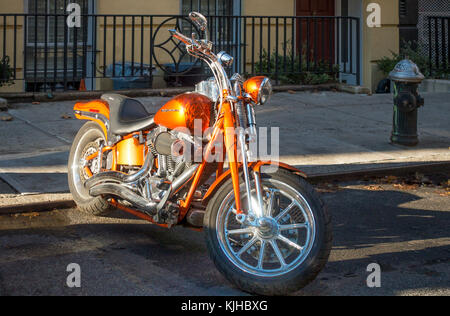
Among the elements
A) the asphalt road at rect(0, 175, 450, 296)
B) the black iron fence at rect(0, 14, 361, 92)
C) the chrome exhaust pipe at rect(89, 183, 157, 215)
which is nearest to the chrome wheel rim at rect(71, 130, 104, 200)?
the asphalt road at rect(0, 175, 450, 296)

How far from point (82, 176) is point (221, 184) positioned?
1.93 m

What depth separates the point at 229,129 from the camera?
450cm

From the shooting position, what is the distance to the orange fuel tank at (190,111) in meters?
4.80

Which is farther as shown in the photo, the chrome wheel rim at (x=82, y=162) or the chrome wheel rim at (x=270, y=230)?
the chrome wheel rim at (x=82, y=162)

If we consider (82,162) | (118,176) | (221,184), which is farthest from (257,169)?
(82,162)

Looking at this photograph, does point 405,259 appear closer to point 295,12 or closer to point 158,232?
point 158,232

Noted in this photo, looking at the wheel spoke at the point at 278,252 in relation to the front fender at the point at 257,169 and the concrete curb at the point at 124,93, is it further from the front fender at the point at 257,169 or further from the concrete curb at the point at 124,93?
the concrete curb at the point at 124,93

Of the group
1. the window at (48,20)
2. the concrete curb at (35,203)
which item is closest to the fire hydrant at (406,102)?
the concrete curb at (35,203)

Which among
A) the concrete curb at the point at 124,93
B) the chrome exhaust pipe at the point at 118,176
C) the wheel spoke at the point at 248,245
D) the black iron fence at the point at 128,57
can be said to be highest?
the black iron fence at the point at 128,57

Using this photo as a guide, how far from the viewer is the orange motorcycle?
4254 millimetres

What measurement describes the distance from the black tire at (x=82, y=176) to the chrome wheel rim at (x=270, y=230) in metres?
1.70

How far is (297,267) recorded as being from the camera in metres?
4.19

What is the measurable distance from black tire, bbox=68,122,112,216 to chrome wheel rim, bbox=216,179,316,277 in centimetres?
170

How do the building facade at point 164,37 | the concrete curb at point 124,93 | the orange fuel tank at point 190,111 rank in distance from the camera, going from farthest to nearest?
1. the building facade at point 164,37
2. the concrete curb at point 124,93
3. the orange fuel tank at point 190,111
